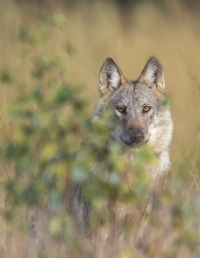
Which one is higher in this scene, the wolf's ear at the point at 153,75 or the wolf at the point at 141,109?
the wolf's ear at the point at 153,75

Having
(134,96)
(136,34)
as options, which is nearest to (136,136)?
(134,96)

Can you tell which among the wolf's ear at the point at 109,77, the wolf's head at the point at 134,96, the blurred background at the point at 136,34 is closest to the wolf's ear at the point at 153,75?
the wolf's head at the point at 134,96

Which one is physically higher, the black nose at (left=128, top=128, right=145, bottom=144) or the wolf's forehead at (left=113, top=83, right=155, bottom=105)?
the wolf's forehead at (left=113, top=83, right=155, bottom=105)

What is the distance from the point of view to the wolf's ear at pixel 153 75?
7.39 meters

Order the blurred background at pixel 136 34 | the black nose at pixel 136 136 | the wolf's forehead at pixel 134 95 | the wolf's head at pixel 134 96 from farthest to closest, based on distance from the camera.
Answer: the blurred background at pixel 136 34, the wolf's forehead at pixel 134 95, the wolf's head at pixel 134 96, the black nose at pixel 136 136

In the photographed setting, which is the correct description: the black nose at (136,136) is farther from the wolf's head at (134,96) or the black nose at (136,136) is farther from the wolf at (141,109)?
the wolf's head at (134,96)

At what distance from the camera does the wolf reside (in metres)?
6.73

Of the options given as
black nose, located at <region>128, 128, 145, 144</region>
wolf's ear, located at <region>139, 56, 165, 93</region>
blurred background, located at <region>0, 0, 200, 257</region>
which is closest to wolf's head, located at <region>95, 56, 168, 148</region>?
wolf's ear, located at <region>139, 56, 165, 93</region>

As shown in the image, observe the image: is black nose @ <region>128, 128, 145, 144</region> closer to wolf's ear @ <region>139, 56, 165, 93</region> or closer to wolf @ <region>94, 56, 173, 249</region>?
wolf @ <region>94, 56, 173, 249</region>

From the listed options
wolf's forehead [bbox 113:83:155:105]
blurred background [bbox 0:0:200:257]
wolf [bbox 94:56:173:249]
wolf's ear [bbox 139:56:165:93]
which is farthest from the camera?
blurred background [bbox 0:0:200:257]

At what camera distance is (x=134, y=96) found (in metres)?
7.33

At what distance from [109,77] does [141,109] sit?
447 mm

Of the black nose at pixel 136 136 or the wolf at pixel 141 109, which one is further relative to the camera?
the wolf at pixel 141 109

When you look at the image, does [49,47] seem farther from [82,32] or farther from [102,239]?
[82,32]
